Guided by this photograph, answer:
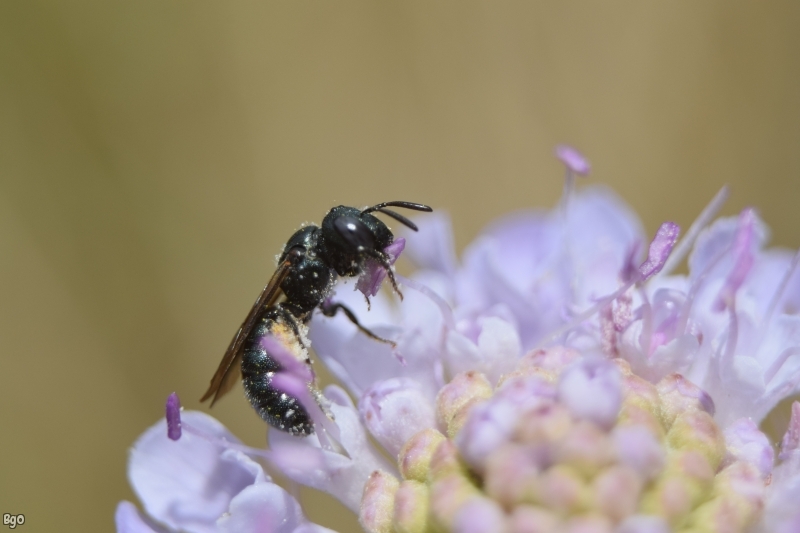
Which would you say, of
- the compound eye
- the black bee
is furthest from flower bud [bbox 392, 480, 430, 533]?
the compound eye

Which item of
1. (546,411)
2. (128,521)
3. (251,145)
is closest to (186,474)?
(128,521)

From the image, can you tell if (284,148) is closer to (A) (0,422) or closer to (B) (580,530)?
(A) (0,422)

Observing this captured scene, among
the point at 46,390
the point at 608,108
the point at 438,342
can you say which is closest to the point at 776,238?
the point at 608,108

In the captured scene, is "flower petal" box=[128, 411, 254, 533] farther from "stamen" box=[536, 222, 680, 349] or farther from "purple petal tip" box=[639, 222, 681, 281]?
"purple petal tip" box=[639, 222, 681, 281]

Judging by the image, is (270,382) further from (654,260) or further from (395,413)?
(654,260)

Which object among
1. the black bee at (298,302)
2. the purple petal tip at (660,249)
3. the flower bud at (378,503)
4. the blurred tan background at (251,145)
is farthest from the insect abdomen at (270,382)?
the blurred tan background at (251,145)
